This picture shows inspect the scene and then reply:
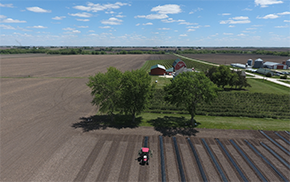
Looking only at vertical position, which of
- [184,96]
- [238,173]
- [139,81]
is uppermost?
[139,81]

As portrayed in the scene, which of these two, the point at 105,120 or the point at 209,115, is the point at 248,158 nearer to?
the point at 209,115

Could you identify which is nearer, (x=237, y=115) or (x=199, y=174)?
(x=199, y=174)

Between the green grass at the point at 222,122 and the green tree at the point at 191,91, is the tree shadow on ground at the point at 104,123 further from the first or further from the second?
the green tree at the point at 191,91

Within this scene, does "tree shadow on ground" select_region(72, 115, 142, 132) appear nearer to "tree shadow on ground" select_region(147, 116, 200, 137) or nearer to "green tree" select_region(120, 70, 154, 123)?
"green tree" select_region(120, 70, 154, 123)

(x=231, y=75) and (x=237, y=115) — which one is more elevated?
(x=231, y=75)

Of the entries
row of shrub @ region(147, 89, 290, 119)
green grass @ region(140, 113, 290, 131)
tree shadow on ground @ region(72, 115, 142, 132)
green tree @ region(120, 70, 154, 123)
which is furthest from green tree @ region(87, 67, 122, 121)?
row of shrub @ region(147, 89, 290, 119)

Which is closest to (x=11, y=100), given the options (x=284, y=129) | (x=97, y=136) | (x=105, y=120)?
(x=105, y=120)

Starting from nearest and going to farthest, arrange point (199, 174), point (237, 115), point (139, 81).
Result: point (199, 174) < point (139, 81) < point (237, 115)
